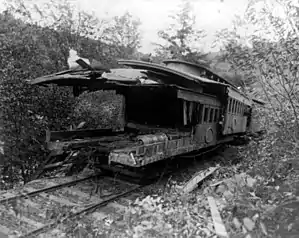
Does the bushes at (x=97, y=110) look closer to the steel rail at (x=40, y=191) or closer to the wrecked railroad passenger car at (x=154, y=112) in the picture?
the wrecked railroad passenger car at (x=154, y=112)

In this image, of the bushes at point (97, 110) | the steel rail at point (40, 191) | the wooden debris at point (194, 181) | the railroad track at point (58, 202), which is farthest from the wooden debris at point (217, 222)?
the bushes at point (97, 110)

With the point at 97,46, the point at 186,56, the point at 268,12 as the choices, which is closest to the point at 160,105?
the point at 268,12

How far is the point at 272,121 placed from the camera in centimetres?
604

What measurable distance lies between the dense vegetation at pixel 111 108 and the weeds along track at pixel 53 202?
1.37 meters

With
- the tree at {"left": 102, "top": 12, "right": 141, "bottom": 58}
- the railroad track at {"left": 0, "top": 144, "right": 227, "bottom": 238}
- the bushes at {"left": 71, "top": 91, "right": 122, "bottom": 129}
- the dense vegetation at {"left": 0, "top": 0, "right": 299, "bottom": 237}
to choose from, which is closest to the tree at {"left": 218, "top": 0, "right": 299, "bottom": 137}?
the dense vegetation at {"left": 0, "top": 0, "right": 299, "bottom": 237}

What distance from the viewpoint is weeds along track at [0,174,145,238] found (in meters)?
5.00

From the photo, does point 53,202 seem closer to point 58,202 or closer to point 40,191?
point 58,202

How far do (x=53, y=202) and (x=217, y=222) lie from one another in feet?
12.6

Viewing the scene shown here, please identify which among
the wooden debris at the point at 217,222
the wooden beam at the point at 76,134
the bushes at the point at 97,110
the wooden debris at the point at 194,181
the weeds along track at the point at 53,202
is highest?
the bushes at the point at 97,110

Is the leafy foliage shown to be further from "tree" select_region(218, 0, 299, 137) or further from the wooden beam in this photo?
"tree" select_region(218, 0, 299, 137)

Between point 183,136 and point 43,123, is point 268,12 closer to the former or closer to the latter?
point 183,136

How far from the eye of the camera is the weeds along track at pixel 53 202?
5000 millimetres

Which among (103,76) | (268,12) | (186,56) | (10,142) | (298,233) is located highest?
(186,56)

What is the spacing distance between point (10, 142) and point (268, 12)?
839 centimetres
